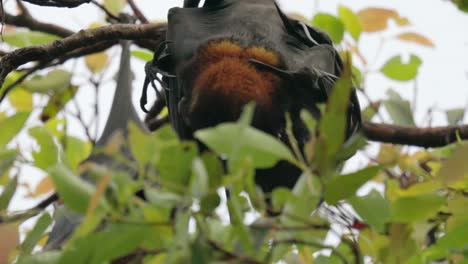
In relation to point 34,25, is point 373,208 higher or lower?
higher

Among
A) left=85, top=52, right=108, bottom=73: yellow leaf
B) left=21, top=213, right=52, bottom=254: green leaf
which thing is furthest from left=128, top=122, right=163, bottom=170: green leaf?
left=85, top=52, right=108, bottom=73: yellow leaf

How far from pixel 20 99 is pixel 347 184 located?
2046mm

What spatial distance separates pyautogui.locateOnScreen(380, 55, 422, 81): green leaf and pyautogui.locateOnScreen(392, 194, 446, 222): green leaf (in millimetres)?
1578

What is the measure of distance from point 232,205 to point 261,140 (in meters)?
0.09

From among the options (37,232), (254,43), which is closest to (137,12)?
(254,43)

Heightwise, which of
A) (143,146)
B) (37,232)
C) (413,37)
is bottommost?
(413,37)

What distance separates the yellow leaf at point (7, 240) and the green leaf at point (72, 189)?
14 centimetres

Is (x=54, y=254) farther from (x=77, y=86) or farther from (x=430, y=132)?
(x=77, y=86)

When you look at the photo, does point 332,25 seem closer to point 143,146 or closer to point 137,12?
point 137,12

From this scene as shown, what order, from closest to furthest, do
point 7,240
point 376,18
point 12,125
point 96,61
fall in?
point 7,240, point 12,125, point 376,18, point 96,61

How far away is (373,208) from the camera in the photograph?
1.01 meters

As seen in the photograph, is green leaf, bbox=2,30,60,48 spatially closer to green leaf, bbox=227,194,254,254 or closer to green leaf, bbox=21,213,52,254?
green leaf, bbox=21,213,52,254

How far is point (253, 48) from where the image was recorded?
1896 mm

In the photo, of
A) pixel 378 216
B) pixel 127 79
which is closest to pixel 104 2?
pixel 127 79
